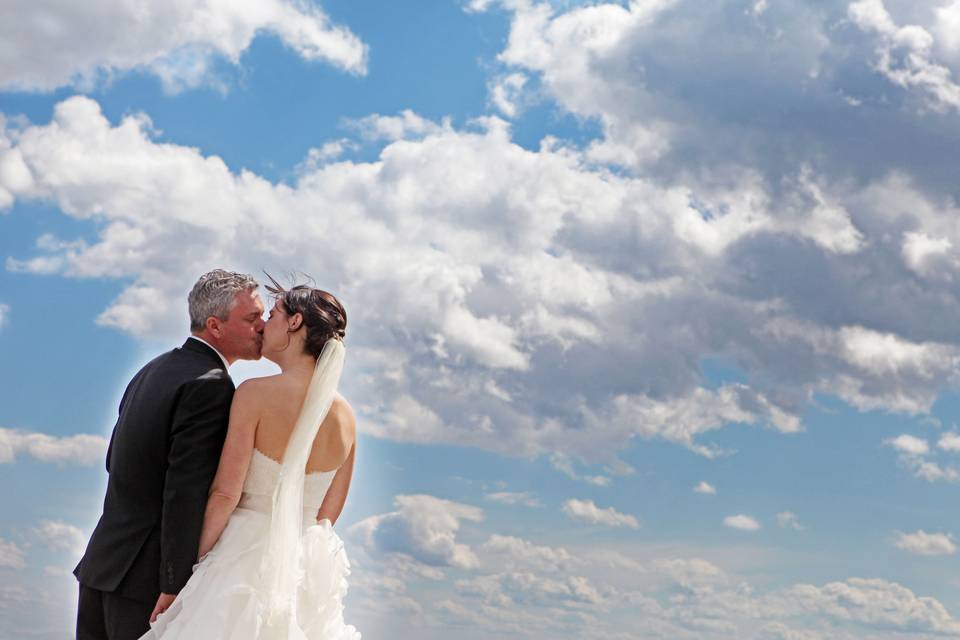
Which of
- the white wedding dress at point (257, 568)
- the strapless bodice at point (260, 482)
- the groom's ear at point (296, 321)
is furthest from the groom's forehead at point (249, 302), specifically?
the strapless bodice at point (260, 482)

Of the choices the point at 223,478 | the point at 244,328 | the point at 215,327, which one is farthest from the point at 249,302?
the point at 223,478

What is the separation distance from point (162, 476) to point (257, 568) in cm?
90

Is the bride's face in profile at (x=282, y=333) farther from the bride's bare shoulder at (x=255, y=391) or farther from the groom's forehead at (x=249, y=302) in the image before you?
the bride's bare shoulder at (x=255, y=391)

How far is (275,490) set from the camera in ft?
23.8

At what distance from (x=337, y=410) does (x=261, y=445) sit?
1.94ft

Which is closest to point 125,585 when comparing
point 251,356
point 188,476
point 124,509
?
point 124,509

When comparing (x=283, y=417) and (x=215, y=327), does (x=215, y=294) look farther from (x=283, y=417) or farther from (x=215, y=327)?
(x=283, y=417)

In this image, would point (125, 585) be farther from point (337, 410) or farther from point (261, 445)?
point (337, 410)

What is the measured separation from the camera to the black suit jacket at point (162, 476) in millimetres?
6980

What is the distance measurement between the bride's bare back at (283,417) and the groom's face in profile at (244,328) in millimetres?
389

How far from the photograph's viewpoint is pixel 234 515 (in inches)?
286

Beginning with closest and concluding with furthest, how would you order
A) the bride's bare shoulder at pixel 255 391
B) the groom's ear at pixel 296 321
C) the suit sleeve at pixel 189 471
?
1. the suit sleeve at pixel 189 471
2. the bride's bare shoulder at pixel 255 391
3. the groom's ear at pixel 296 321

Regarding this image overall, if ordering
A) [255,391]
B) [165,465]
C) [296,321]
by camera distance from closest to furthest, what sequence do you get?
[255,391] < [165,465] < [296,321]

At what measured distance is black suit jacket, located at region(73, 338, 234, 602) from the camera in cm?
698
